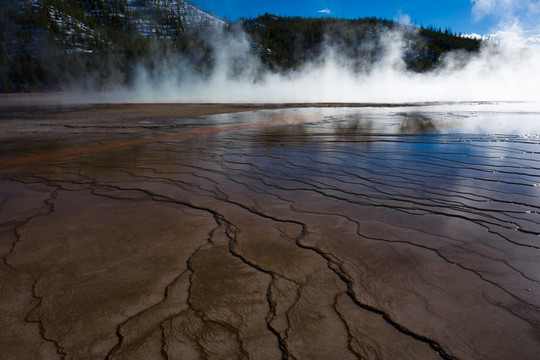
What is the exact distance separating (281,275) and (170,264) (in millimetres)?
635

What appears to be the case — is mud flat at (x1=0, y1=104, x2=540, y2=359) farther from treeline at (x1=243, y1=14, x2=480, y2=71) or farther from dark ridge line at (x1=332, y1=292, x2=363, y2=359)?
treeline at (x1=243, y1=14, x2=480, y2=71)

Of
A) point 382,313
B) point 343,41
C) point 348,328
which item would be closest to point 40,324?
point 348,328

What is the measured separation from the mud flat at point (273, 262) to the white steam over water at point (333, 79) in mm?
27258

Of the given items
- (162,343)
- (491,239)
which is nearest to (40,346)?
(162,343)

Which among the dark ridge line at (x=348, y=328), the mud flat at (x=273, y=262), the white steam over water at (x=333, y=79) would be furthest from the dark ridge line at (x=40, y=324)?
the white steam over water at (x=333, y=79)

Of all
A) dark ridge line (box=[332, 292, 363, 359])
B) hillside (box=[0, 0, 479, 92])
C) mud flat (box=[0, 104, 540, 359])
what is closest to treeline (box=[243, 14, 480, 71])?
hillside (box=[0, 0, 479, 92])

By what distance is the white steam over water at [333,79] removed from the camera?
108ft

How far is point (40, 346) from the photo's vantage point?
124cm

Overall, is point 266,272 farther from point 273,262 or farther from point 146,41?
point 146,41

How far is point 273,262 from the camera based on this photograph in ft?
6.07

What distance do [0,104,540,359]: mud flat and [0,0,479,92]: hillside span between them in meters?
47.6

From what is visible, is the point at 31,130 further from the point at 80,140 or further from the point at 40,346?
the point at 40,346

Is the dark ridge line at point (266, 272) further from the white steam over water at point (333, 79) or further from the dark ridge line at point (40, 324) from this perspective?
the white steam over water at point (333, 79)

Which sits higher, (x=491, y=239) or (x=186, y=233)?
(x=491, y=239)
